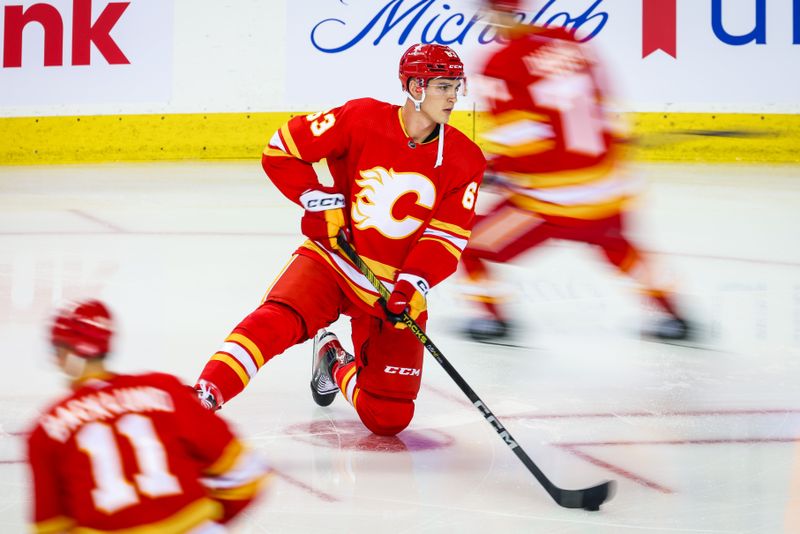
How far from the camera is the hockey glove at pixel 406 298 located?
279cm

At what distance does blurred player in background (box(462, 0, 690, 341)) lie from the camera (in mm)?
3775

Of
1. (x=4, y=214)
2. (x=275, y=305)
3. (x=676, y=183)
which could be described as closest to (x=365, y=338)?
(x=275, y=305)

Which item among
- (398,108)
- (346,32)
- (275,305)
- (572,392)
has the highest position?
(346,32)

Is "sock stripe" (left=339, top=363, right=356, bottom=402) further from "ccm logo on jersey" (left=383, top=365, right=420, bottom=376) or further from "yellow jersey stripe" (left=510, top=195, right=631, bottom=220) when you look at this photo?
"yellow jersey stripe" (left=510, top=195, right=631, bottom=220)

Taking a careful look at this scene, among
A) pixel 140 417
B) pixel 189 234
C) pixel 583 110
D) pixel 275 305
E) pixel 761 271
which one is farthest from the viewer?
pixel 189 234

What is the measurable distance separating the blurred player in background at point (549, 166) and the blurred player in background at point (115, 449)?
233 centimetres

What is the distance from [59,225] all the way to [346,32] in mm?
2582

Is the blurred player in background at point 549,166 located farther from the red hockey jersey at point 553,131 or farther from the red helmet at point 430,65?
the red helmet at point 430,65

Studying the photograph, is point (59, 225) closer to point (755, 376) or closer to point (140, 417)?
point (755, 376)

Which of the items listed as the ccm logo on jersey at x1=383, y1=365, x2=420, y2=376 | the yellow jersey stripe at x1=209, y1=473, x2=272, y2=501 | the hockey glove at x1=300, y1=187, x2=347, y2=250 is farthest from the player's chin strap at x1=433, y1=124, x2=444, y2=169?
the yellow jersey stripe at x1=209, y1=473, x2=272, y2=501

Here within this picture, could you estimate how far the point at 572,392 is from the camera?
3.30m

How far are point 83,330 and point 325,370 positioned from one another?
63.7 inches

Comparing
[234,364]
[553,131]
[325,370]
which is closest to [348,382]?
[325,370]

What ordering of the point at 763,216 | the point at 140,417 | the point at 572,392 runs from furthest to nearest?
1. the point at 763,216
2. the point at 572,392
3. the point at 140,417
